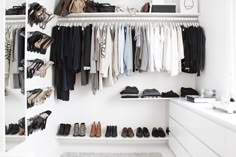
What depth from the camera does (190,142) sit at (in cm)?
231

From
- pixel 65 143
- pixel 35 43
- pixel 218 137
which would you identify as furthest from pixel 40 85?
pixel 218 137

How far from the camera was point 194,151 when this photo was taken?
2182 mm

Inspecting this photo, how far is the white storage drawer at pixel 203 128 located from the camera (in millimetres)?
1667

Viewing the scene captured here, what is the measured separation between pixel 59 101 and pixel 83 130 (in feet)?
1.94

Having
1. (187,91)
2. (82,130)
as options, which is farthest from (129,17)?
(82,130)

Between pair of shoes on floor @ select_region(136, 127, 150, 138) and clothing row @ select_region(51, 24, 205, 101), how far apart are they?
82 centimetres

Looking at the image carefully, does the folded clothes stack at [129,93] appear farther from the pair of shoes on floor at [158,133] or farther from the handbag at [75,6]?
the handbag at [75,6]

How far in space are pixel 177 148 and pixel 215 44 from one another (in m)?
1.38

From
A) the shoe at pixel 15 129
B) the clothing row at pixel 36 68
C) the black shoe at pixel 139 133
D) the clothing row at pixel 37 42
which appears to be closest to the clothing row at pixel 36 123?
the shoe at pixel 15 129

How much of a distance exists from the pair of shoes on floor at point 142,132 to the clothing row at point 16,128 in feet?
5.22

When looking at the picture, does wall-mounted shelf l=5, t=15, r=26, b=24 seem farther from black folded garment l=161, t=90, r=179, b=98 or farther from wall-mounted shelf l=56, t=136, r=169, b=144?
black folded garment l=161, t=90, r=179, b=98

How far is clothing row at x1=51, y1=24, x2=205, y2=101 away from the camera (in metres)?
3.00

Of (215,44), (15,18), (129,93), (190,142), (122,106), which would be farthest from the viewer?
(122,106)

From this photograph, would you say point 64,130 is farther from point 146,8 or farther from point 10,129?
point 146,8
